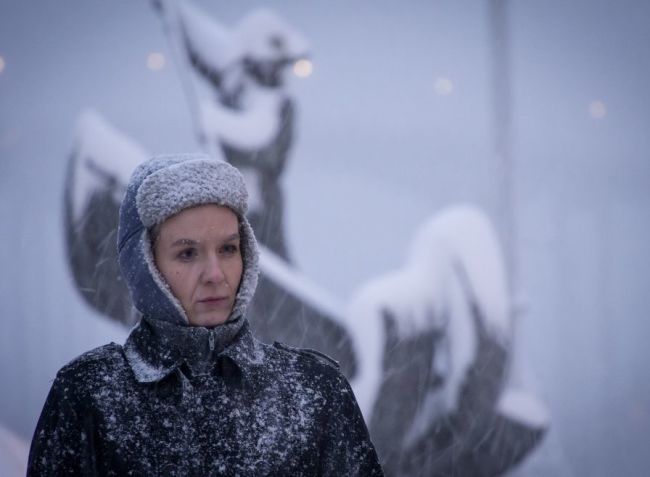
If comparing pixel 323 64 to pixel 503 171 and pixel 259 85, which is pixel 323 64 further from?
pixel 503 171

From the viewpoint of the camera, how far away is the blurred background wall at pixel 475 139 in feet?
10.4

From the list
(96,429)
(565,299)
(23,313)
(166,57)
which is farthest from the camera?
(565,299)

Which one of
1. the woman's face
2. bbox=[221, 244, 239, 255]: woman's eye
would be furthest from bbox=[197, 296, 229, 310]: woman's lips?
bbox=[221, 244, 239, 255]: woman's eye

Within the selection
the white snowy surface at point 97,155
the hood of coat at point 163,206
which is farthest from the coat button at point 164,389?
the white snowy surface at point 97,155

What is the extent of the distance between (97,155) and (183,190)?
1905 mm

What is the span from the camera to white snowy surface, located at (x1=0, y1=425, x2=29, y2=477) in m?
2.82

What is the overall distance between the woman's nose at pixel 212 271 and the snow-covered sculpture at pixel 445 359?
195 cm

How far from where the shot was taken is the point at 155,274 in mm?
1337

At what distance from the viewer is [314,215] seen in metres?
3.29

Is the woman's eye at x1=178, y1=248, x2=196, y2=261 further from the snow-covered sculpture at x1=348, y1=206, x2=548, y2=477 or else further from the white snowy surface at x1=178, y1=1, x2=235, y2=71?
the white snowy surface at x1=178, y1=1, x2=235, y2=71

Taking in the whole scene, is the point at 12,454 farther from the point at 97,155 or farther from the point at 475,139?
the point at 475,139

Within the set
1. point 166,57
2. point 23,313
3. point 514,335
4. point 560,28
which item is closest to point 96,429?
point 23,313

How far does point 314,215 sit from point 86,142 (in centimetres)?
116

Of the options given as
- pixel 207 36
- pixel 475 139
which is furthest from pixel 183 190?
pixel 475 139
